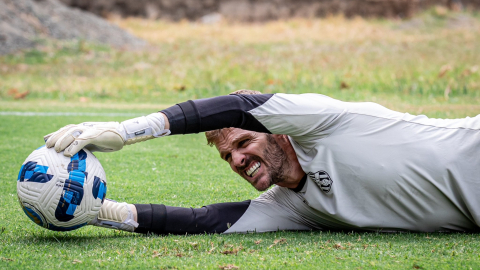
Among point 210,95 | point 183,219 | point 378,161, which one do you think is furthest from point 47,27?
point 378,161

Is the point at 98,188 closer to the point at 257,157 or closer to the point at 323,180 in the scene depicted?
the point at 257,157

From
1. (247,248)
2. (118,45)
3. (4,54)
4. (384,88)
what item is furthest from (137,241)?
(118,45)

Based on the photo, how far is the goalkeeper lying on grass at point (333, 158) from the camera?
321 centimetres

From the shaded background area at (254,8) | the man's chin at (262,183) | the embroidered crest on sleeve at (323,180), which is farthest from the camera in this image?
the shaded background area at (254,8)

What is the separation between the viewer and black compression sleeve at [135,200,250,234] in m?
3.67

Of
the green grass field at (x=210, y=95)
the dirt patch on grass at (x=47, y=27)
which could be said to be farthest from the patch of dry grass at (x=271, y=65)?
the dirt patch on grass at (x=47, y=27)

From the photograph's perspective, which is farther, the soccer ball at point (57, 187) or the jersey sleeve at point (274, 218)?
the jersey sleeve at point (274, 218)

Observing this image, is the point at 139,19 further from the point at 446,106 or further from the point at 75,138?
the point at 75,138

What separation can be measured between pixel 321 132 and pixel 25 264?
1789 mm

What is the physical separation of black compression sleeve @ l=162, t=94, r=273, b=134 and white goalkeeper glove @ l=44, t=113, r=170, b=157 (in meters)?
0.08

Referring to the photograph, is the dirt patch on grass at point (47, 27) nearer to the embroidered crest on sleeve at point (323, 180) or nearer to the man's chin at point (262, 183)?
the man's chin at point (262, 183)

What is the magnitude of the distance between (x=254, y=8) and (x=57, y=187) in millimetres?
22524

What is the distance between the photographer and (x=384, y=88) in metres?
11.6

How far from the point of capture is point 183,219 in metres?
3.72
